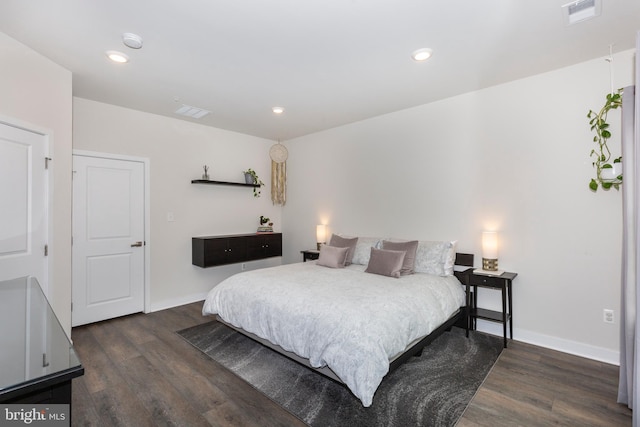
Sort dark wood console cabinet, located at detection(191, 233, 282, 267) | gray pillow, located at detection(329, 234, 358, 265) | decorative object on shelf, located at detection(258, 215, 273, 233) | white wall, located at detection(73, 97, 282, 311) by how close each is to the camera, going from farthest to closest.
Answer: decorative object on shelf, located at detection(258, 215, 273, 233) < dark wood console cabinet, located at detection(191, 233, 282, 267) < gray pillow, located at detection(329, 234, 358, 265) < white wall, located at detection(73, 97, 282, 311)

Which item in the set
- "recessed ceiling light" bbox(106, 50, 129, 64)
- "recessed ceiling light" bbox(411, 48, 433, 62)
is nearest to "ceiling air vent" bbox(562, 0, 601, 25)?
"recessed ceiling light" bbox(411, 48, 433, 62)

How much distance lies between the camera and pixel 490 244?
3.38 metres

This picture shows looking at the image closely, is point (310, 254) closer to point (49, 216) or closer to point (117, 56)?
point (49, 216)

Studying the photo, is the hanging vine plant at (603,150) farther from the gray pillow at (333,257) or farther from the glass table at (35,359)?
the glass table at (35,359)

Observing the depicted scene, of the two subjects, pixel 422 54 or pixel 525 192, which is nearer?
pixel 422 54

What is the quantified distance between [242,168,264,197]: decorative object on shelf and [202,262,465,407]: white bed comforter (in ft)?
7.32

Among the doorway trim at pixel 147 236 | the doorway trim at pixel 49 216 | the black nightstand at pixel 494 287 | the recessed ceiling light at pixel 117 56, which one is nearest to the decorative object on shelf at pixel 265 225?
the doorway trim at pixel 147 236

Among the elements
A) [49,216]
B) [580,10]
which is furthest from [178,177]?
[580,10]

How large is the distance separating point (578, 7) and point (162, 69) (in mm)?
3364

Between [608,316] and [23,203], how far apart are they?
5244mm

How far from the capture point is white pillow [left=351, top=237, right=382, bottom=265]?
4145 millimetres

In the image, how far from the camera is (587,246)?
294 centimetres

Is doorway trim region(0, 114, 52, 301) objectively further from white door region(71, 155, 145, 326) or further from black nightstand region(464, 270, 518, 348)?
black nightstand region(464, 270, 518, 348)

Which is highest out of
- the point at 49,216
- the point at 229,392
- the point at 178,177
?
the point at 178,177
